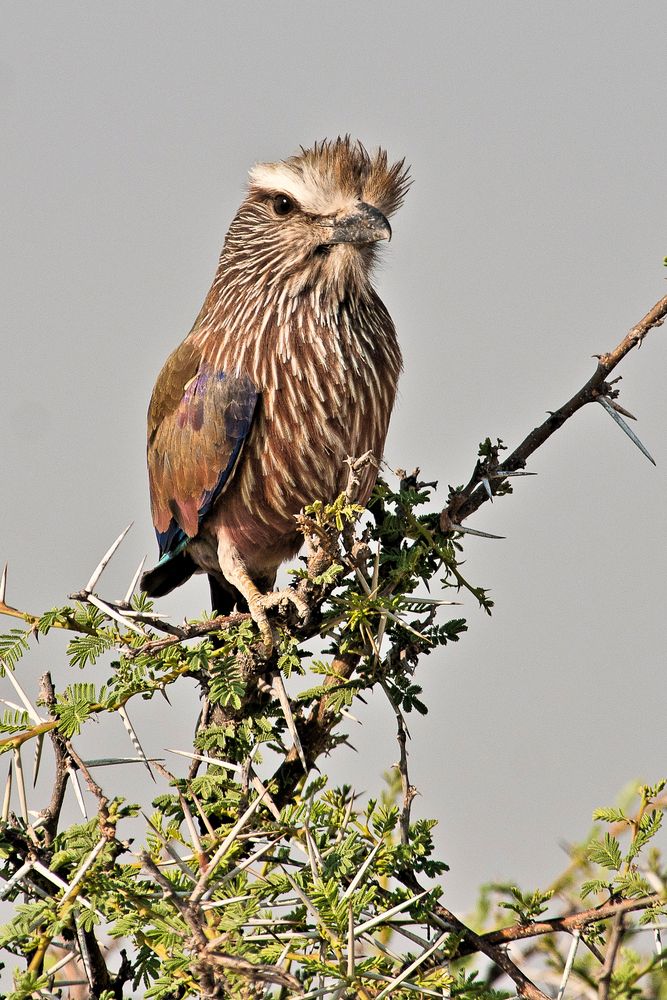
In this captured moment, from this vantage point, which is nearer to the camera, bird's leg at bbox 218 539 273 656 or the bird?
bird's leg at bbox 218 539 273 656

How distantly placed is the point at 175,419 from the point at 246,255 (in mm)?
766

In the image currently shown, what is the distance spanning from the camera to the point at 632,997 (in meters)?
2.57

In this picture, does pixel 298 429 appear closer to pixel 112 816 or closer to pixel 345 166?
pixel 345 166

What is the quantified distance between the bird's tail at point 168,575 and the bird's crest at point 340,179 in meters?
1.56

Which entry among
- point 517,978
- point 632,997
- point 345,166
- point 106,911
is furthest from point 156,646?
point 345,166

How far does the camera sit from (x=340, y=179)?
14.8 ft

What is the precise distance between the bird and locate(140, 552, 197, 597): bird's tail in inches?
5.0

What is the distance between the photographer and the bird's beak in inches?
171

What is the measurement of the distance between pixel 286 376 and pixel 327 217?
665mm

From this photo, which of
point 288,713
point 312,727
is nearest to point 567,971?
point 288,713

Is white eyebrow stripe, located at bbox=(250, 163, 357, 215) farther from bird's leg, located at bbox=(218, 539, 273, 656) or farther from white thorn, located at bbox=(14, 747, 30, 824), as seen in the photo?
white thorn, located at bbox=(14, 747, 30, 824)

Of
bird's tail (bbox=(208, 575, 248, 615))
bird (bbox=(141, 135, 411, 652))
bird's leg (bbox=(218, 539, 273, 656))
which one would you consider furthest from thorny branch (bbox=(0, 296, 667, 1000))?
bird's tail (bbox=(208, 575, 248, 615))

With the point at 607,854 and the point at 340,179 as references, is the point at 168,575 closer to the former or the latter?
the point at 340,179

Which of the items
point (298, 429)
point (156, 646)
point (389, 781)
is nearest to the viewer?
point (156, 646)
